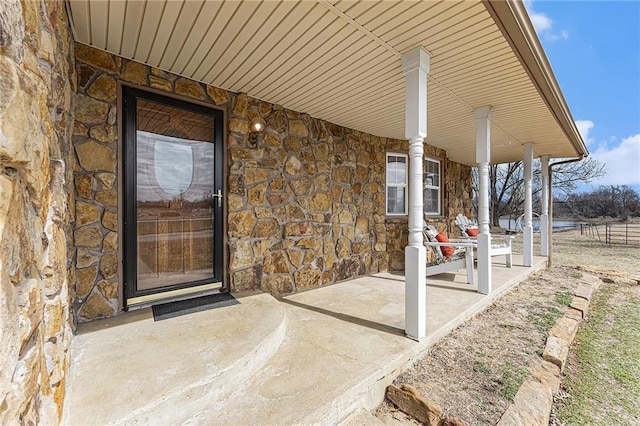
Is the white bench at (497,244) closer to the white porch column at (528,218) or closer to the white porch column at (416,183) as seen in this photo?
the white porch column at (528,218)

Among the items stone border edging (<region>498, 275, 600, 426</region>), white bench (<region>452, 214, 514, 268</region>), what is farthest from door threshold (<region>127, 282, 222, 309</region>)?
white bench (<region>452, 214, 514, 268</region>)

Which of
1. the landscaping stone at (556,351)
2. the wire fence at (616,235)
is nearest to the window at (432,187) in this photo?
the landscaping stone at (556,351)

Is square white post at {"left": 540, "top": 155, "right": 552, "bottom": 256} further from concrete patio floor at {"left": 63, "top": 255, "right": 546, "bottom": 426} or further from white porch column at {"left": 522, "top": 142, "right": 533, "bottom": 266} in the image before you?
concrete patio floor at {"left": 63, "top": 255, "right": 546, "bottom": 426}

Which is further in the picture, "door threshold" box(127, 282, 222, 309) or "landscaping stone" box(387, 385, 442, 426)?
"door threshold" box(127, 282, 222, 309)

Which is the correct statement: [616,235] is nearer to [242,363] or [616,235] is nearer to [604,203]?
[604,203]

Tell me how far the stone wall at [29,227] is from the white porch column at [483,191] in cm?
403

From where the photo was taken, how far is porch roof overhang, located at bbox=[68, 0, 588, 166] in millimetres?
1930

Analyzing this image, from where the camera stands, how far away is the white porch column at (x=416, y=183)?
7.78ft

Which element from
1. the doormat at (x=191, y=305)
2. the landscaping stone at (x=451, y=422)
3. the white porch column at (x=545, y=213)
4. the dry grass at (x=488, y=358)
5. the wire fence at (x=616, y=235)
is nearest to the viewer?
the landscaping stone at (x=451, y=422)

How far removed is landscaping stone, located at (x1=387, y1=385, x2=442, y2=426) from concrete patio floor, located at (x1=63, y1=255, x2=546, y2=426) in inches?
3.6

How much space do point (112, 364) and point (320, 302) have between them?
2032 millimetres

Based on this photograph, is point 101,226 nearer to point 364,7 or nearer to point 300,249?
point 300,249

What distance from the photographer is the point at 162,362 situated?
1.77 m

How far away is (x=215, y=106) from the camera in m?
3.08
